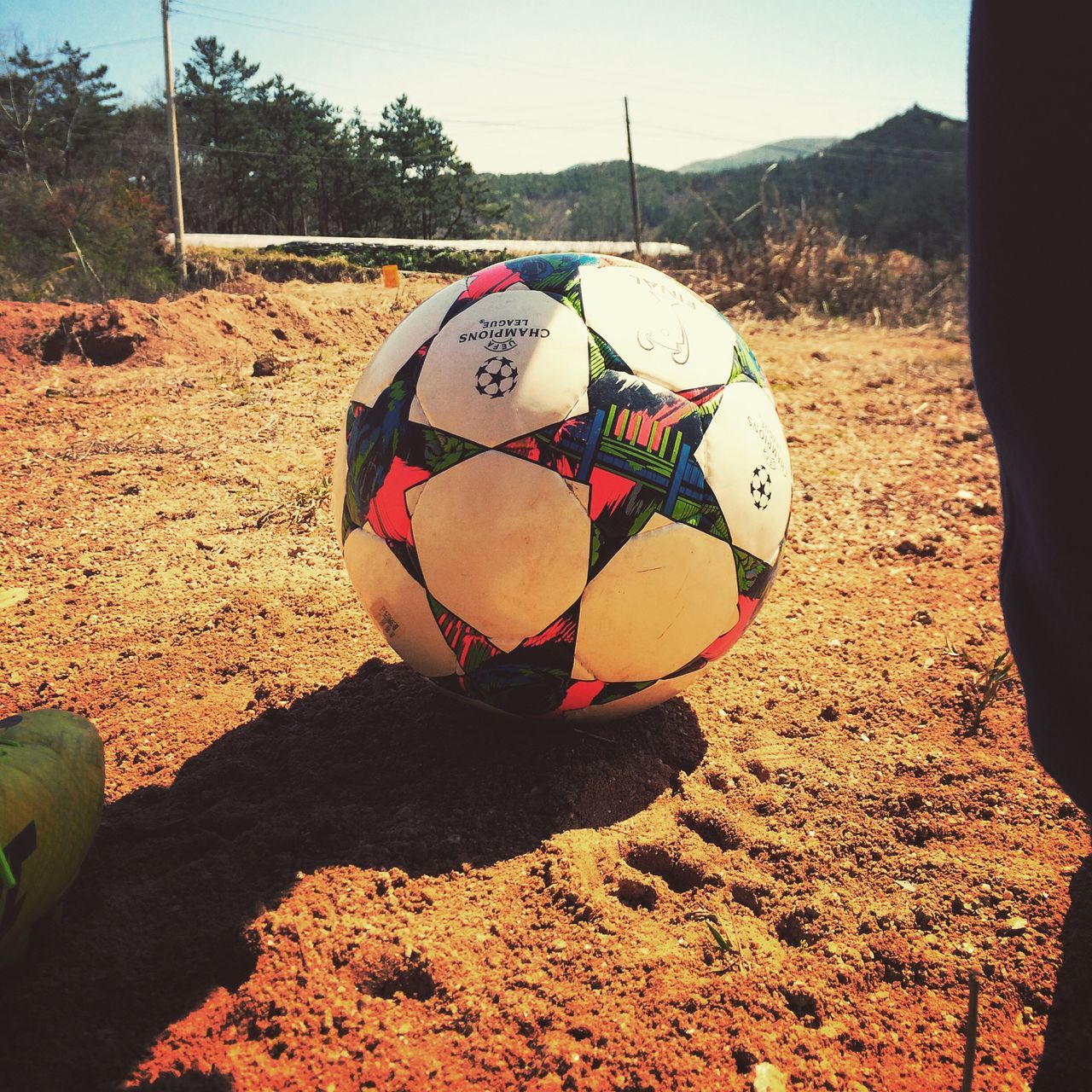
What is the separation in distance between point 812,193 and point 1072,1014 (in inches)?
2043

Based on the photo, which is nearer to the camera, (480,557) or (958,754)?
(480,557)

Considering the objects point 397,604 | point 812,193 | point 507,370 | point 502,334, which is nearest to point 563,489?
point 507,370

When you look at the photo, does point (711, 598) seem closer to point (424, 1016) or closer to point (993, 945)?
point (993, 945)

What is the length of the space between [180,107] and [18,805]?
126 feet

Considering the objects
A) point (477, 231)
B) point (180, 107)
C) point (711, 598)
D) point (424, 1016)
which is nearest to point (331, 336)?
point (711, 598)

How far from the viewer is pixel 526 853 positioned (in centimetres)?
207

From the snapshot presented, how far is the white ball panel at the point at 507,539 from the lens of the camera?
2002 mm

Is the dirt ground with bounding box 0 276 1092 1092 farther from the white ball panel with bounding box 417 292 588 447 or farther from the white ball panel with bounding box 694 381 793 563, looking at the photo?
the white ball panel with bounding box 417 292 588 447

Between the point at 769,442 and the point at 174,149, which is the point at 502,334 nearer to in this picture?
the point at 769,442

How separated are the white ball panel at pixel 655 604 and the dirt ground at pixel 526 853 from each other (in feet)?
1.36

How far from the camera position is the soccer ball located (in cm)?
201

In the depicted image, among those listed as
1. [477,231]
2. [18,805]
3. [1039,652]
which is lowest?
[18,805]

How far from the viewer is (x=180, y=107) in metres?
33.0

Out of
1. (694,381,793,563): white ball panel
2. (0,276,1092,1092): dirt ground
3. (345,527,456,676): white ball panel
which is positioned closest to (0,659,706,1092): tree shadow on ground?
(0,276,1092,1092): dirt ground
